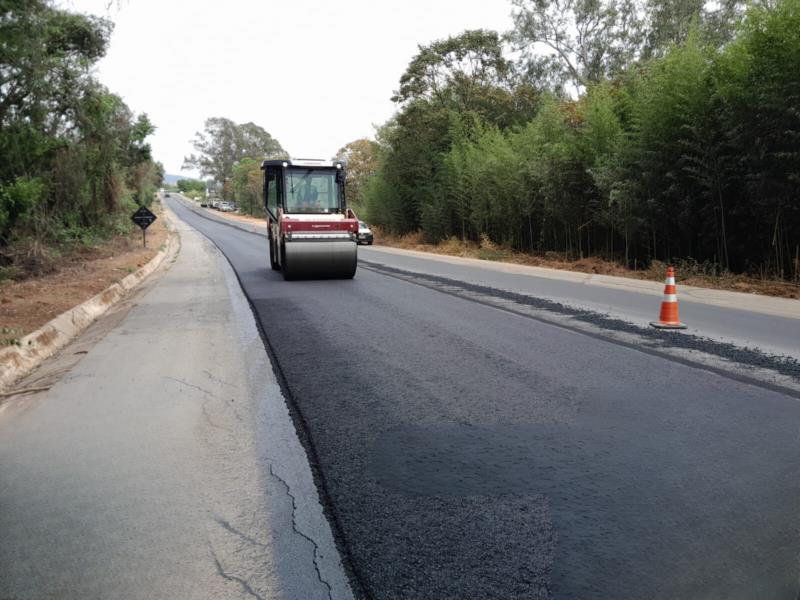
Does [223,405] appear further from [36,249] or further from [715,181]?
[36,249]

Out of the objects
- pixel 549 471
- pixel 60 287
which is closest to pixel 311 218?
pixel 60 287

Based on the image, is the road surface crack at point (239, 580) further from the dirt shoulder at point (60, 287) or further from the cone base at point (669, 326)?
the cone base at point (669, 326)

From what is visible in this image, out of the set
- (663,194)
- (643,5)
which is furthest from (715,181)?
(643,5)

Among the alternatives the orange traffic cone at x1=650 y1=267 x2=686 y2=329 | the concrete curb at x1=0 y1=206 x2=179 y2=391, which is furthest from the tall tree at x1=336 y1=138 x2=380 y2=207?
the orange traffic cone at x1=650 y1=267 x2=686 y2=329

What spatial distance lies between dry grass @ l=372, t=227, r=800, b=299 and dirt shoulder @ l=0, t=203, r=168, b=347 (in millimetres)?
12306

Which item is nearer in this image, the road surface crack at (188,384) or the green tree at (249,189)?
the road surface crack at (188,384)

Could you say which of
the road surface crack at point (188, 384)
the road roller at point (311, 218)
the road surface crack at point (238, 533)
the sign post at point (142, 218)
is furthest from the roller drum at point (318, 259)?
the sign post at point (142, 218)

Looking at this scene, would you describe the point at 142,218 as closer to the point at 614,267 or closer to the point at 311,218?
the point at 311,218

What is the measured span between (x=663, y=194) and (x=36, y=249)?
16.4 m

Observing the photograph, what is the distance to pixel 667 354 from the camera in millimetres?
6578

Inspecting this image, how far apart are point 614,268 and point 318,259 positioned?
822 cm

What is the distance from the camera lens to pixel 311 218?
1449 cm

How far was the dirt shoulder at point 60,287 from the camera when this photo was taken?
8.84 m

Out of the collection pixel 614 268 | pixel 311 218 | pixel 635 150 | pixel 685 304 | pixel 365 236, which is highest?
pixel 635 150
